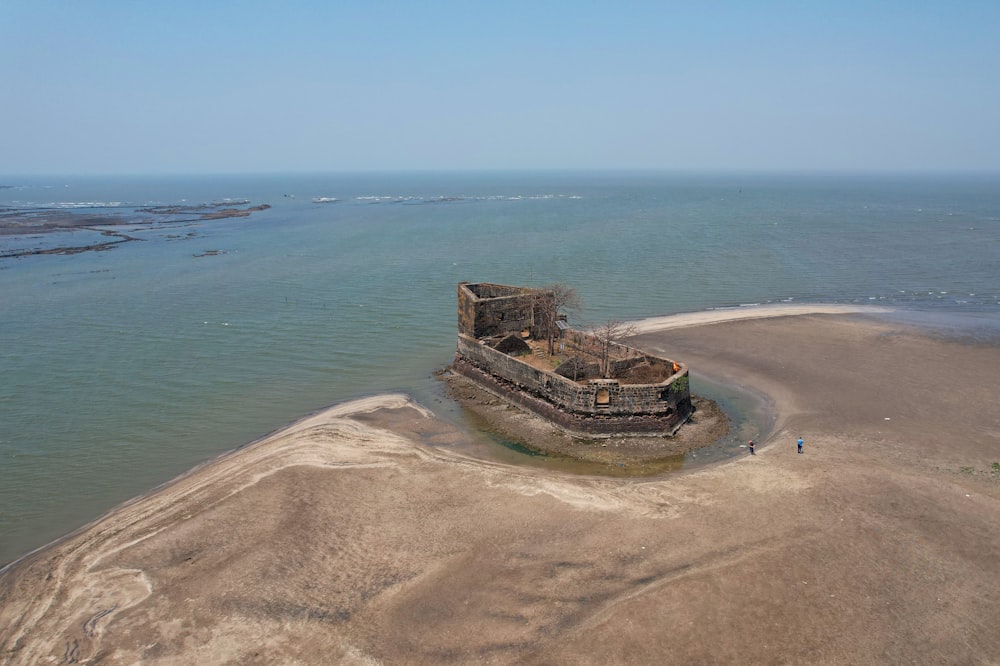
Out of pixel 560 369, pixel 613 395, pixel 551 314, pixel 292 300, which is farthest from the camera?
pixel 292 300

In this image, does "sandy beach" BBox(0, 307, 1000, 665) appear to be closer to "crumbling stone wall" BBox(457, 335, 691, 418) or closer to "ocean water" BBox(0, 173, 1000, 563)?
"crumbling stone wall" BBox(457, 335, 691, 418)

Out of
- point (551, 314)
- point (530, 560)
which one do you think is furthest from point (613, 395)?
point (530, 560)

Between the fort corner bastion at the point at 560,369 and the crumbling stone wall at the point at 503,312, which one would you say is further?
the crumbling stone wall at the point at 503,312

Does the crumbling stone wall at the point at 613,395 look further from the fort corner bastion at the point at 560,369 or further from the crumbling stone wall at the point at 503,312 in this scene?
the crumbling stone wall at the point at 503,312

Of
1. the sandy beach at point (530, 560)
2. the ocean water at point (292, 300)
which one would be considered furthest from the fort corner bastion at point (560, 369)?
the sandy beach at point (530, 560)

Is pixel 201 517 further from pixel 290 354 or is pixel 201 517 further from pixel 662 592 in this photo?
pixel 290 354

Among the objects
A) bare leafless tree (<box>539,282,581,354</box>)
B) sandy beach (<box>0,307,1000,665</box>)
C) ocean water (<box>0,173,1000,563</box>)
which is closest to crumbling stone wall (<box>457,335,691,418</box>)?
sandy beach (<box>0,307,1000,665</box>)

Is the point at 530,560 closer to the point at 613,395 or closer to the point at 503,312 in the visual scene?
the point at 613,395
